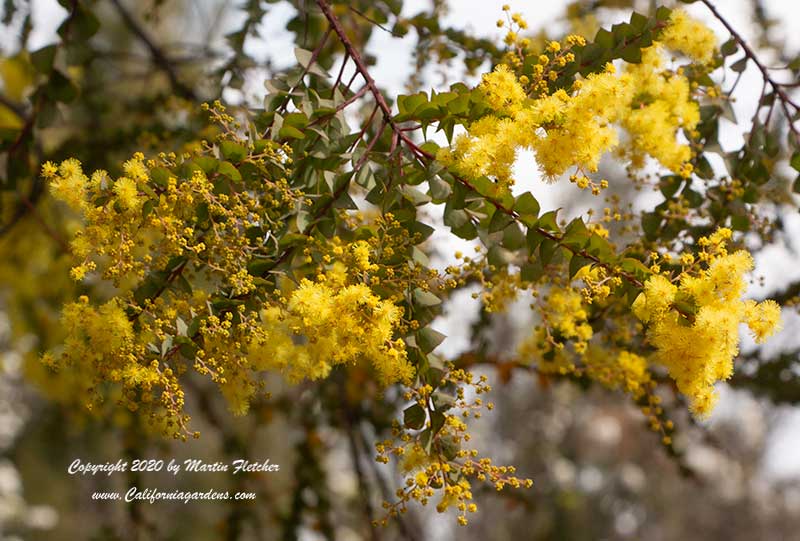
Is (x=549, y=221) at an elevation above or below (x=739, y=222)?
below

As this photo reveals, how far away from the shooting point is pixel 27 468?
5699 millimetres

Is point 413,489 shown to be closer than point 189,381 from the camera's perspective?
Yes

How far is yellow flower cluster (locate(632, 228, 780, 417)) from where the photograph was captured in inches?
31.3

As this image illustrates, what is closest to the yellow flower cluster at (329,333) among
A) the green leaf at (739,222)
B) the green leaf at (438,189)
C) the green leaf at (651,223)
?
the green leaf at (438,189)

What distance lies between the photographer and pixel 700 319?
0.78m

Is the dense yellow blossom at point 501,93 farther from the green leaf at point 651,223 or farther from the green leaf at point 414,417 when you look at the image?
the green leaf at point 651,223

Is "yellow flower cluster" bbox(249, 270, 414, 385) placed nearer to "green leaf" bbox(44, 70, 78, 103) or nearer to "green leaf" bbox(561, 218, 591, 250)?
"green leaf" bbox(561, 218, 591, 250)

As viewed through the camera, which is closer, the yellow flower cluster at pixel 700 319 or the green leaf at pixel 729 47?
the yellow flower cluster at pixel 700 319

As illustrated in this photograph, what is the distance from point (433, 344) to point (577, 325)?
1.41 ft

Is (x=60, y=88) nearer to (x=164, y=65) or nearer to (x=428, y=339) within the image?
(x=164, y=65)

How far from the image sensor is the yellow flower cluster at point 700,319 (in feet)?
2.61

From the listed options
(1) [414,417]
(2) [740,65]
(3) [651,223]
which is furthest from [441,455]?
(2) [740,65]

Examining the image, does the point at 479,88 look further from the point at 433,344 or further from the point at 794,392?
the point at 794,392

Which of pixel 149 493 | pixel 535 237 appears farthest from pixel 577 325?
pixel 149 493
